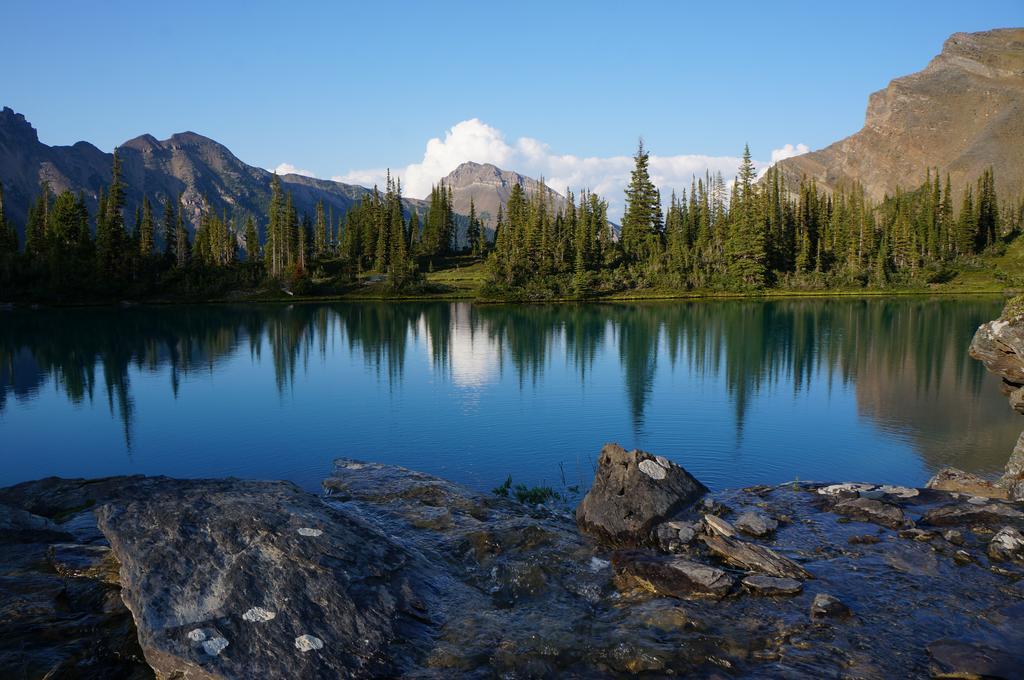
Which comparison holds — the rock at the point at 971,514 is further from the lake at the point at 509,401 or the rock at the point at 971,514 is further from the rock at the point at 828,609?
the lake at the point at 509,401

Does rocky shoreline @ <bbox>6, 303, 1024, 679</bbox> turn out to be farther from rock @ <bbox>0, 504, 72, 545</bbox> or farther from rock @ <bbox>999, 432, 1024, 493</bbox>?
rock @ <bbox>999, 432, 1024, 493</bbox>

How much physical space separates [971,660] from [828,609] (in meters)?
1.84

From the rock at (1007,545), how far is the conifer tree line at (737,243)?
94.3 m

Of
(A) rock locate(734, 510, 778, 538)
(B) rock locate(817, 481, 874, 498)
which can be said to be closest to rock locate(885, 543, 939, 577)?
(A) rock locate(734, 510, 778, 538)

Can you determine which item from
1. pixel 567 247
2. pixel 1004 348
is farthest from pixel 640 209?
pixel 1004 348

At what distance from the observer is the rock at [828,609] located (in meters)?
10.0

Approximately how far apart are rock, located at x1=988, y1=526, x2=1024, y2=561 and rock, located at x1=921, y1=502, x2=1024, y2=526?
1.17m

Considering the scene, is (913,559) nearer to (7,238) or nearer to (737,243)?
(737,243)

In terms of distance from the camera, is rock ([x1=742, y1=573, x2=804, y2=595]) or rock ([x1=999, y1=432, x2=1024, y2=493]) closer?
rock ([x1=742, y1=573, x2=804, y2=595])

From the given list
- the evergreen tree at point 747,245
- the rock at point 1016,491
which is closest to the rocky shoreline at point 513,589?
the rock at point 1016,491

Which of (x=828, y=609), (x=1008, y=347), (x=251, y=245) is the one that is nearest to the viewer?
(x=828, y=609)

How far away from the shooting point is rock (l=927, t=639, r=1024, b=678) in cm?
848

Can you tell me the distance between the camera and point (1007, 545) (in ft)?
39.6

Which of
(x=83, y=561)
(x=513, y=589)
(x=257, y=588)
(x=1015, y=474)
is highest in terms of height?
(x=257, y=588)
